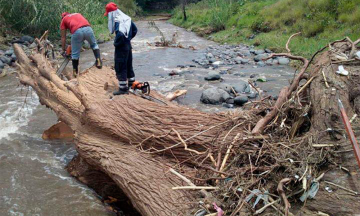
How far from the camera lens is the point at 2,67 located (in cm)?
1102

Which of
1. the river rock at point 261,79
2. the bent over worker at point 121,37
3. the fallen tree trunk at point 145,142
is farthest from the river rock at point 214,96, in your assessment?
the fallen tree trunk at point 145,142

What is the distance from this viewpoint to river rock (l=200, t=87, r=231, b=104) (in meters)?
7.53

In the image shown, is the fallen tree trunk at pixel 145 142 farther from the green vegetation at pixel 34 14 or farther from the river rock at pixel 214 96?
the green vegetation at pixel 34 14

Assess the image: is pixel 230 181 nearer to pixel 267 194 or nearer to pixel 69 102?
pixel 267 194

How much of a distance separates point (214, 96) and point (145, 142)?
13.0 ft

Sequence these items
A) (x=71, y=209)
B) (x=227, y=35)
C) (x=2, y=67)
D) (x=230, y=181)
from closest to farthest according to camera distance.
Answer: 1. (x=230, y=181)
2. (x=71, y=209)
3. (x=2, y=67)
4. (x=227, y=35)

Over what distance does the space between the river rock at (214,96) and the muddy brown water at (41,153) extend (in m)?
0.19

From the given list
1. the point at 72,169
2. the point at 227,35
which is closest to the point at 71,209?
the point at 72,169

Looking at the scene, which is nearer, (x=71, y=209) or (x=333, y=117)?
(x=333, y=117)

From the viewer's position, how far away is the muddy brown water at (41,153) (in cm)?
410

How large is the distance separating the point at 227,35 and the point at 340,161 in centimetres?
1651

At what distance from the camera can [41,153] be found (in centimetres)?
557

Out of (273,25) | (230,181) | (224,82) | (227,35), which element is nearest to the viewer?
(230,181)

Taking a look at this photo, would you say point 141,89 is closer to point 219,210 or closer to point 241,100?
point 241,100
